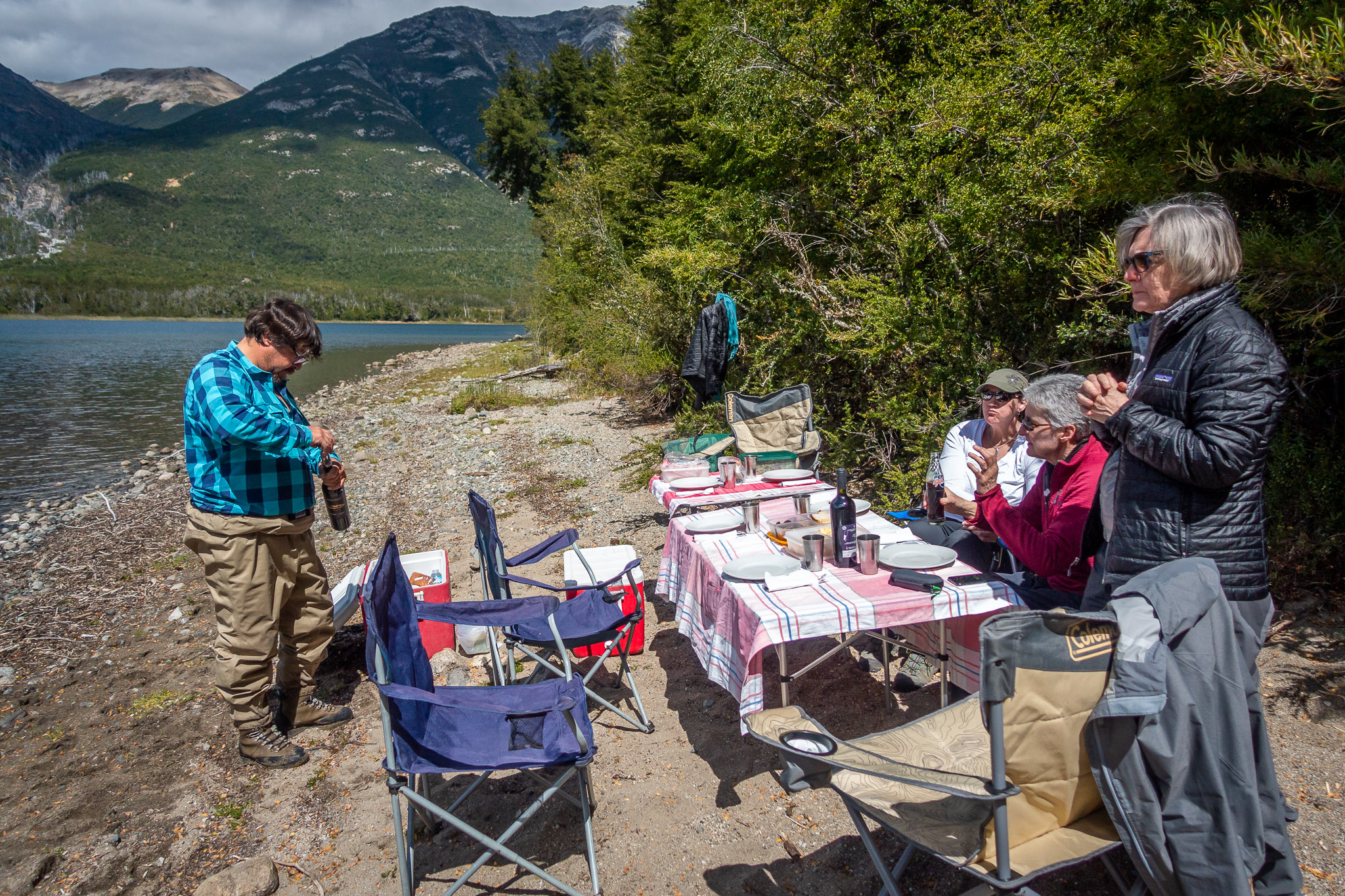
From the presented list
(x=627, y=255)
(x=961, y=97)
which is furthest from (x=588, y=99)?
(x=961, y=97)

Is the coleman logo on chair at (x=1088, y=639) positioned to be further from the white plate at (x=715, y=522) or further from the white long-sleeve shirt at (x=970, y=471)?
the white plate at (x=715, y=522)

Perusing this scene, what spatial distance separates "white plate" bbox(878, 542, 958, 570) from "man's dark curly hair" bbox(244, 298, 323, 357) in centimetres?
254

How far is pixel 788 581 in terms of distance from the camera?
2.57 meters

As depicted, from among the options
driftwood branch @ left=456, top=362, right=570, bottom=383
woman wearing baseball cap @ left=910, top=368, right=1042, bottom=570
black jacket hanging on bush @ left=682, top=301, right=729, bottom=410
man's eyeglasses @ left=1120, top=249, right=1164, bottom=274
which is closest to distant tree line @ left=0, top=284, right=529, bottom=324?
driftwood branch @ left=456, top=362, right=570, bottom=383

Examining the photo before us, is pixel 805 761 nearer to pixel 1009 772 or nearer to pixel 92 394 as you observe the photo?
pixel 1009 772

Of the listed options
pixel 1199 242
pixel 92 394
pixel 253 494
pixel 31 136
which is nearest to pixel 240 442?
pixel 253 494

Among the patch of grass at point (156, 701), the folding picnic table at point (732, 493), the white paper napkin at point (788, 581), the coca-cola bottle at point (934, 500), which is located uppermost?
the coca-cola bottle at point (934, 500)

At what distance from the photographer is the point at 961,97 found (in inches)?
192

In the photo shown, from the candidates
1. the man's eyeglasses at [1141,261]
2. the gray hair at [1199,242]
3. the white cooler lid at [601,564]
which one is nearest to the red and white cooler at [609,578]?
the white cooler lid at [601,564]

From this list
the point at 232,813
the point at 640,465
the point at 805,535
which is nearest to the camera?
the point at 805,535

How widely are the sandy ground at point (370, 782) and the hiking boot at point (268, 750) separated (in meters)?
0.06

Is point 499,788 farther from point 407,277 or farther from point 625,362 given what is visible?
point 407,277

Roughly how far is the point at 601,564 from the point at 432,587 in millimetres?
1009

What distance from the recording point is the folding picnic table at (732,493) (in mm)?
3793
